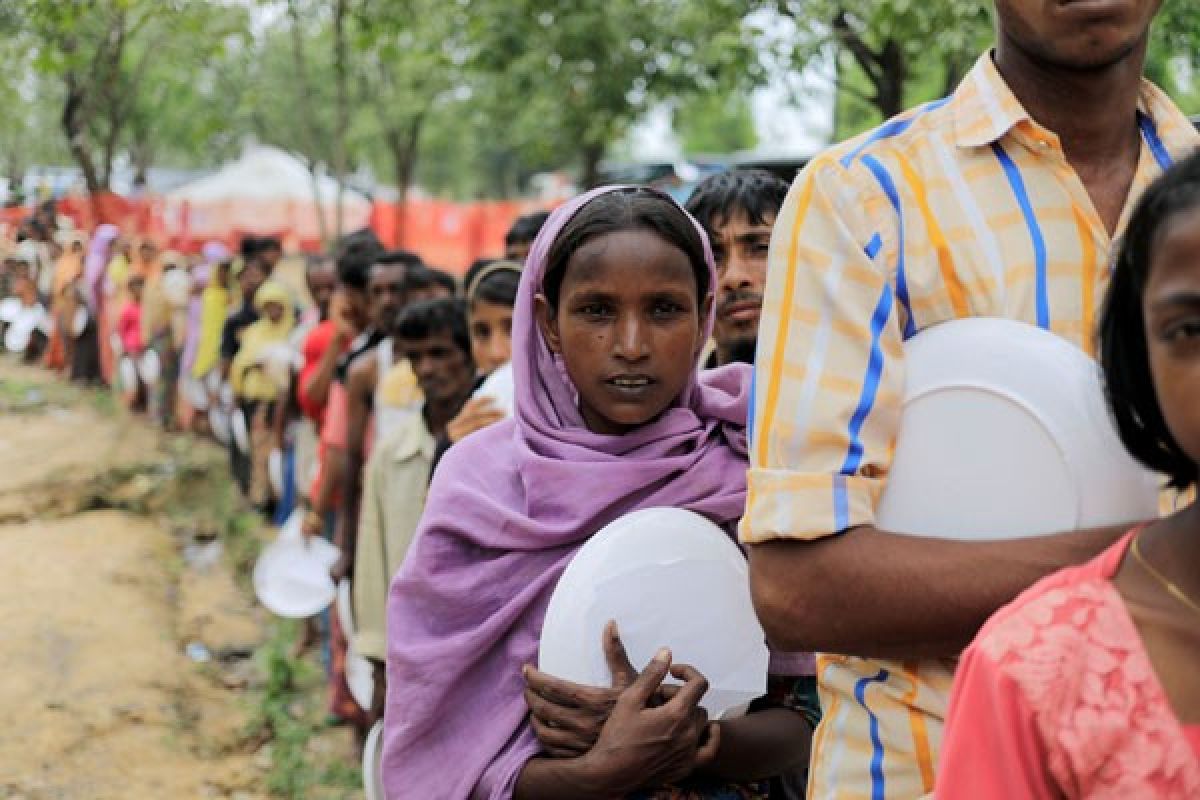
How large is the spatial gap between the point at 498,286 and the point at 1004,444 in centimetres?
274

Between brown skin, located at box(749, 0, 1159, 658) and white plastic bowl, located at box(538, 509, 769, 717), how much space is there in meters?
0.43

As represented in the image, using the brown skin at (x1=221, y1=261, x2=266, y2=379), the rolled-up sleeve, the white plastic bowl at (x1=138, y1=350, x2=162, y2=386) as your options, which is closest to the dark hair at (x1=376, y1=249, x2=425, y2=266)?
the brown skin at (x1=221, y1=261, x2=266, y2=379)

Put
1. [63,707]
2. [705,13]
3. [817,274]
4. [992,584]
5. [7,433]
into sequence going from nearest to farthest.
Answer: [992,584]
[817,274]
[63,707]
[705,13]
[7,433]

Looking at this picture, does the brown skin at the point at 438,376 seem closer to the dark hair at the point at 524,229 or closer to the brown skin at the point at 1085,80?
the dark hair at the point at 524,229

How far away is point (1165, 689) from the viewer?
1.12 m

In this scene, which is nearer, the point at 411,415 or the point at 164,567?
the point at 411,415

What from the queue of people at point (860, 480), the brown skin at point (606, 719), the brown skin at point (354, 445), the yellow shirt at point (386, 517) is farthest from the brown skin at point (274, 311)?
the brown skin at point (606, 719)

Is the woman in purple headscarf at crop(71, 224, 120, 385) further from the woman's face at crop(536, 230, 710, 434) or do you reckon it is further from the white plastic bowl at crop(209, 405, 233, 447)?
the woman's face at crop(536, 230, 710, 434)

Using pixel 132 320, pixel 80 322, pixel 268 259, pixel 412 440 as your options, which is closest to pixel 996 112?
pixel 412 440

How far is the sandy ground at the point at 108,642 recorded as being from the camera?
572 centimetres

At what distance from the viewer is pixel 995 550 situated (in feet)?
4.56

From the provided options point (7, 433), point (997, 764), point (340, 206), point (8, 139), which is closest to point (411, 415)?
point (997, 764)

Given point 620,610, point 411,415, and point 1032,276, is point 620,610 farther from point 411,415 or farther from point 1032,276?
point 411,415

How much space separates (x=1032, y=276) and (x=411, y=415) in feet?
11.7
